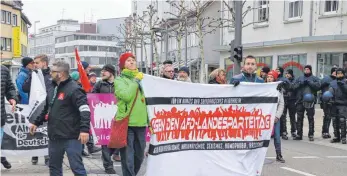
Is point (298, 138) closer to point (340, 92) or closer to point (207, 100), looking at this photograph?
point (340, 92)

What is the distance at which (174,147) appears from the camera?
19.9 ft

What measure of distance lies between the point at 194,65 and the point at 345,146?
108 ft

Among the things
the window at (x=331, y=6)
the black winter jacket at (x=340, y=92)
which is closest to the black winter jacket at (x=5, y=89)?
the black winter jacket at (x=340, y=92)

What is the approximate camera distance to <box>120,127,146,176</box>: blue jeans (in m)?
5.96

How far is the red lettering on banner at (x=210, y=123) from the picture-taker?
600cm

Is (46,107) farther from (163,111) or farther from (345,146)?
(345,146)

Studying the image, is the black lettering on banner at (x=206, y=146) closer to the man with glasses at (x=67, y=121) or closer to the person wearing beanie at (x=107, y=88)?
the man with glasses at (x=67, y=121)

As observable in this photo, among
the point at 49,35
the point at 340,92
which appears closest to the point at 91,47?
the point at 49,35

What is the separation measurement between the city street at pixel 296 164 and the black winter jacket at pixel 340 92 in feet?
3.82

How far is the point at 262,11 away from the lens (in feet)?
96.7

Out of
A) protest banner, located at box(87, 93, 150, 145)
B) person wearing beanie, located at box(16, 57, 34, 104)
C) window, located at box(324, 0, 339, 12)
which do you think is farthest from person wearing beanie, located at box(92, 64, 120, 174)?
window, located at box(324, 0, 339, 12)

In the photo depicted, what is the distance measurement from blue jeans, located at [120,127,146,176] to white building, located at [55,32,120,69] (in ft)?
370

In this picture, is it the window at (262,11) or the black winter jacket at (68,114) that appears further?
the window at (262,11)

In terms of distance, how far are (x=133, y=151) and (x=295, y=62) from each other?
72.6 feet
